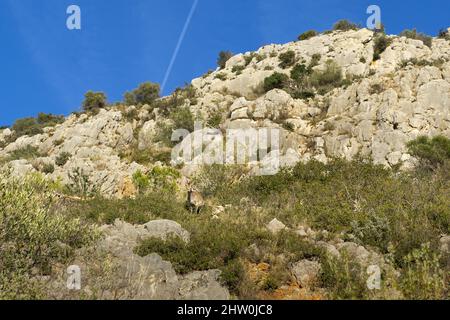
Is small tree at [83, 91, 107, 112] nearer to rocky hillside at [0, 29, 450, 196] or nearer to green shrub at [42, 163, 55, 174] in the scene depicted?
rocky hillside at [0, 29, 450, 196]

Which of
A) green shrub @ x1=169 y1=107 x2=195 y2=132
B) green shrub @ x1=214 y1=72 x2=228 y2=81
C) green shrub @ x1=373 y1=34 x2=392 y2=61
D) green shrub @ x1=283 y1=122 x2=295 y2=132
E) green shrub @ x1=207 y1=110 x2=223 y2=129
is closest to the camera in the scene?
green shrub @ x1=283 y1=122 x2=295 y2=132

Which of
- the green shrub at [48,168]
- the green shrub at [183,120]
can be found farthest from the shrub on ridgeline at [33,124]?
the green shrub at [183,120]

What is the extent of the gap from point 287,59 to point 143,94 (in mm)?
16826

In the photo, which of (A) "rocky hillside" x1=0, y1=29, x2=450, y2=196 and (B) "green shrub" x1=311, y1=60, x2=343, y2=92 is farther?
(B) "green shrub" x1=311, y1=60, x2=343, y2=92

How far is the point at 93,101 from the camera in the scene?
50.4m

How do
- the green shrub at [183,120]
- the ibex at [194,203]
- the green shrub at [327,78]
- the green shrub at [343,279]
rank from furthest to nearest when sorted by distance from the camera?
the green shrub at [327,78] → the green shrub at [183,120] → the ibex at [194,203] → the green shrub at [343,279]

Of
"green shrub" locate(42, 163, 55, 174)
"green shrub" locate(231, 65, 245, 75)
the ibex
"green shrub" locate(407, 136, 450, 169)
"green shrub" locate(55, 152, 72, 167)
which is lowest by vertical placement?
the ibex

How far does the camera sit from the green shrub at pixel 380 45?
44.9 meters

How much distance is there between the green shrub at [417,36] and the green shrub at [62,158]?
1489 inches

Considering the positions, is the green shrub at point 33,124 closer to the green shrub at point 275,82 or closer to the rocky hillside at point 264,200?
the rocky hillside at point 264,200

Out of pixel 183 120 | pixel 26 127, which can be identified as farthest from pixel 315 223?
pixel 26 127

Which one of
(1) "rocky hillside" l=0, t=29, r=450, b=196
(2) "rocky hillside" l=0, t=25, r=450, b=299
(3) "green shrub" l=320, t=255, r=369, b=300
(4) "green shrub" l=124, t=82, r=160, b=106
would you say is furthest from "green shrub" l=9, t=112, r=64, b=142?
(3) "green shrub" l=320, t=255, r=369, b=300

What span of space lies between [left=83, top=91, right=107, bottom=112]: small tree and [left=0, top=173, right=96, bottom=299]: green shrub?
39.8 m

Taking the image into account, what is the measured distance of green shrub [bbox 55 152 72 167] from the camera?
120ft
